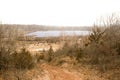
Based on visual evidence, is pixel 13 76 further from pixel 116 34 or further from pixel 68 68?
pixel 116 34

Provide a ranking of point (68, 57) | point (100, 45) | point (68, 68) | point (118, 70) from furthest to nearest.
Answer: point (68, 57) < point (100, 45) < point (68, 68) < point (118, 70)

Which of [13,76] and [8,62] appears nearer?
[13,76]

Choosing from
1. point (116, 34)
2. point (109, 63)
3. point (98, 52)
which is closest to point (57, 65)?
point (98, 52)

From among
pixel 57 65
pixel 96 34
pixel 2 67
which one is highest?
pixel 96 34

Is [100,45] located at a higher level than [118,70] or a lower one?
higher

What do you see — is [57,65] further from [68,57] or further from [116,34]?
[116,34]

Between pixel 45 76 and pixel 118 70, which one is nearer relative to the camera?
pixel 45 76

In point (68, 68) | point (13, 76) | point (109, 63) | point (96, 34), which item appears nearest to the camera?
point (13, 76)

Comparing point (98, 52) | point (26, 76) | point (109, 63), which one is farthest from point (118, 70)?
point (26, 76)

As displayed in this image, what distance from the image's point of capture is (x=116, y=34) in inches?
790

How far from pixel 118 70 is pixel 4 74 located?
333 inches

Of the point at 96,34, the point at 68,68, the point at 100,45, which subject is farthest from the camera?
the point at 96,34

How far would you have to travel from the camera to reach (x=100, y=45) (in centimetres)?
1912

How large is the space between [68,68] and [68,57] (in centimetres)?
297
